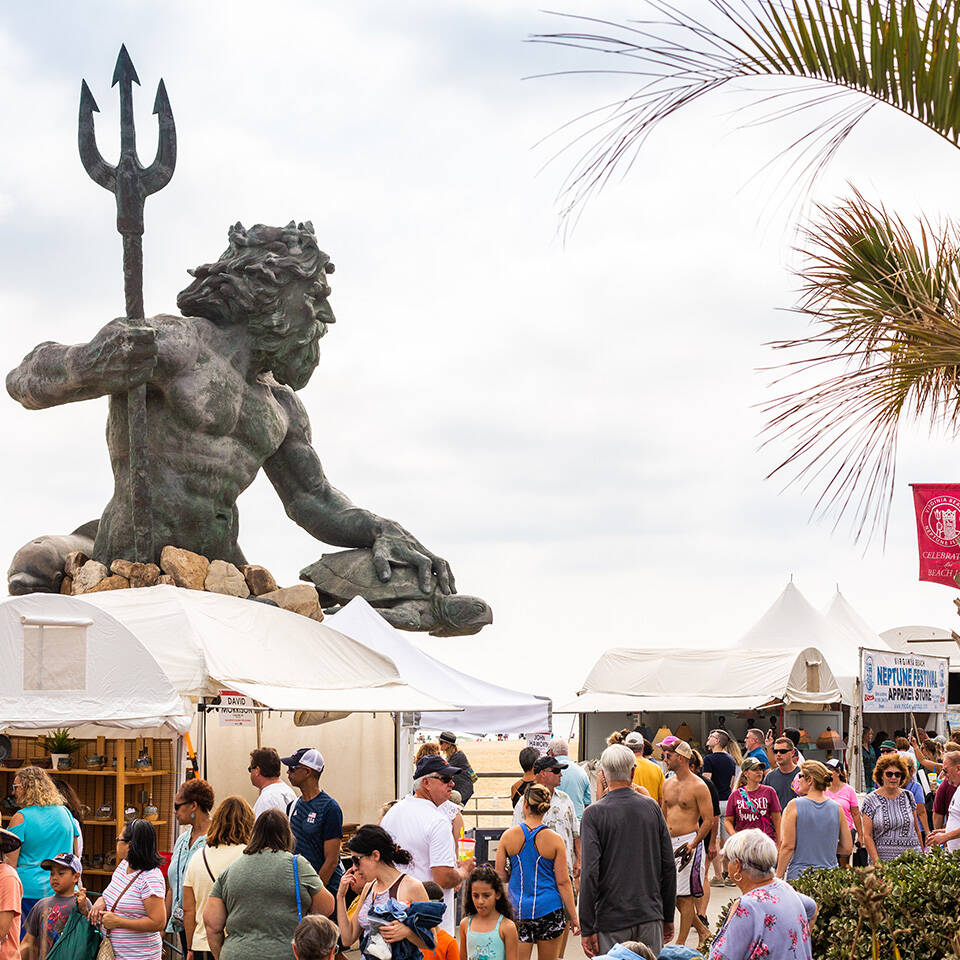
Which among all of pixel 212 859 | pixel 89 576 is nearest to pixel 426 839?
pixel 212 859

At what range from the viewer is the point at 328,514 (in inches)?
672

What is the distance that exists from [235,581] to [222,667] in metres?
3.59

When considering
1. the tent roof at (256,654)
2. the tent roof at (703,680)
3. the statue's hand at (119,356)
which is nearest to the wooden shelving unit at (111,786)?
the tent roof at (256,654)

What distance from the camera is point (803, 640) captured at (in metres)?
27.2

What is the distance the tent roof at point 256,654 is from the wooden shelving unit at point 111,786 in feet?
3.08

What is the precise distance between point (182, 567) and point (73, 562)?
131cm

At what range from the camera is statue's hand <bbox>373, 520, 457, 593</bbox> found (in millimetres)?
16625

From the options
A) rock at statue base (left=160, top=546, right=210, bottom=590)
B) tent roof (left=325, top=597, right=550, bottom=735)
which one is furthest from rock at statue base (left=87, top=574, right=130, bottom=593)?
tent roof (left=325, top=597, right=550, bottom=735)

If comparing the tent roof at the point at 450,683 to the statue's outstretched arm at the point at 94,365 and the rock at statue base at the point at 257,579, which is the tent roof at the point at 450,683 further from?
the statue's outstretched arm at the point at 94,365

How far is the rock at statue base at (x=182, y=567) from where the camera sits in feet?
48.0

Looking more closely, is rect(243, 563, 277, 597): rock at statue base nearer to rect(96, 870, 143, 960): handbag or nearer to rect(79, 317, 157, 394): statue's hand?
rect(79, 317, 157, 394): statue's hand

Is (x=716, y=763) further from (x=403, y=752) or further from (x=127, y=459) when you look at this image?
(x=127, y=459)

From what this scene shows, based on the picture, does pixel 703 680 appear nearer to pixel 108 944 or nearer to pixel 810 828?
pixel 810 828

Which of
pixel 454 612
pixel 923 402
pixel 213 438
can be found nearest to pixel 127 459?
pixel 213 438
